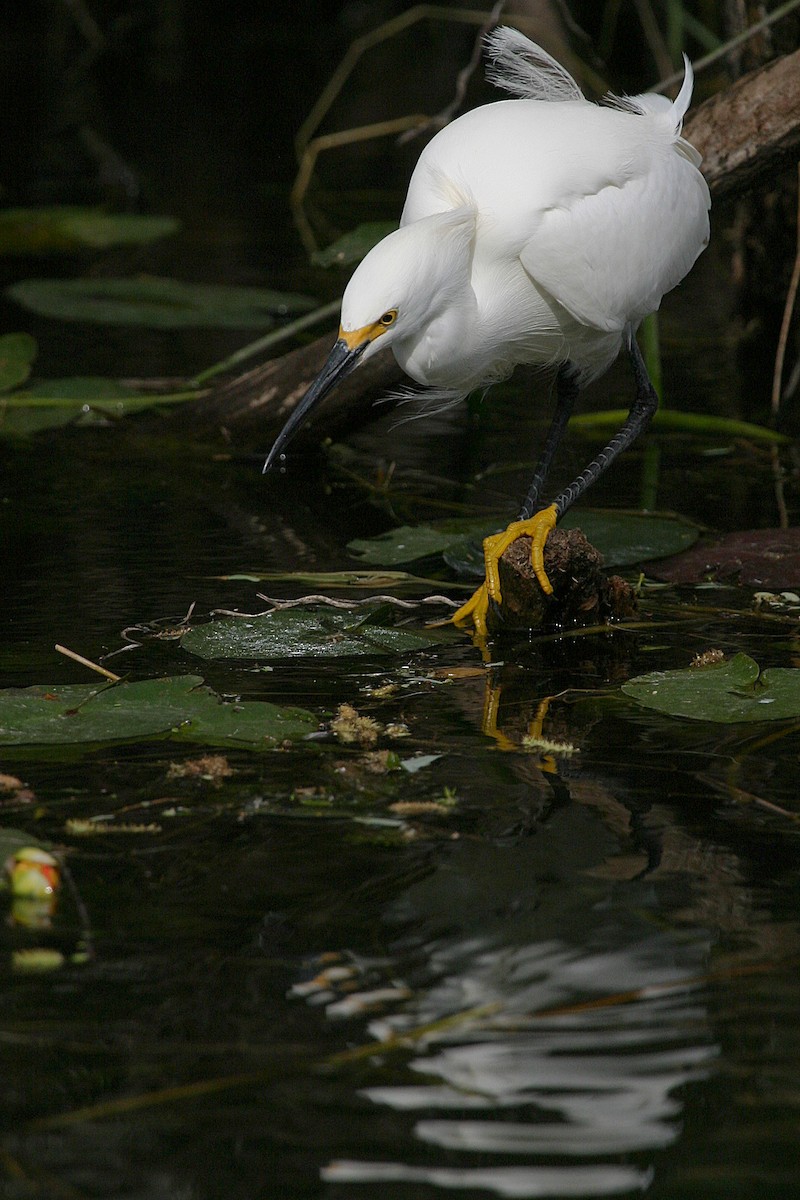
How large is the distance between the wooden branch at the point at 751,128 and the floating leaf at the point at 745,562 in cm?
116

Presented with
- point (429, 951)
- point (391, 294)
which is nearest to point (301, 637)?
point (391, 294)

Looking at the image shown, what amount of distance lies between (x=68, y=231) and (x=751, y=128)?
17.0 ft

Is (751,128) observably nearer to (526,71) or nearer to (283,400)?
(526,71)

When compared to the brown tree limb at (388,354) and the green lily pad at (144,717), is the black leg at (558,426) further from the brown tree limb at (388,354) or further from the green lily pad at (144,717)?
the green lily pad at (144,717)

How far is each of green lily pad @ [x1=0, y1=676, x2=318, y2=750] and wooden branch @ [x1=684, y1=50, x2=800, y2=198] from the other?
2477 millimetres

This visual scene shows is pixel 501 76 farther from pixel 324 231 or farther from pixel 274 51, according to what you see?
pixel 274 51

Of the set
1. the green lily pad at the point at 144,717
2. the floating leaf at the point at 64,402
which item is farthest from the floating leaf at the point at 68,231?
the green lily pad at the point at 144,717

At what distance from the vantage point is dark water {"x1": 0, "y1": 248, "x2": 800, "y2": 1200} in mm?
1871

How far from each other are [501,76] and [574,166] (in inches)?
38.7

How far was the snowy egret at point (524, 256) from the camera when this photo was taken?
3459mm

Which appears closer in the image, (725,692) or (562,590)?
(725,692)

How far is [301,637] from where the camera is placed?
12.2 feet

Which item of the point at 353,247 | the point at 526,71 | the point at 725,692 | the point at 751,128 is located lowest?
the point at 725,692

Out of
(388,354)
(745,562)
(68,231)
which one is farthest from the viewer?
(68,231)
